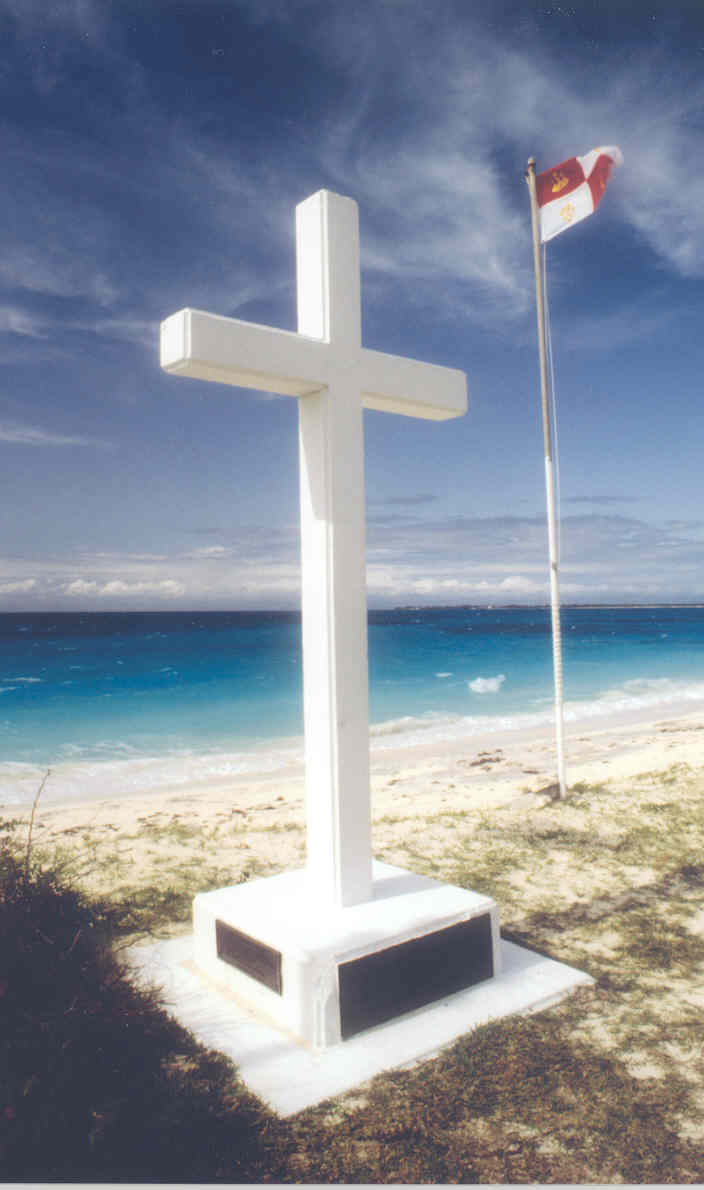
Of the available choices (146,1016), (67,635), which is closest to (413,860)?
(146,1016)

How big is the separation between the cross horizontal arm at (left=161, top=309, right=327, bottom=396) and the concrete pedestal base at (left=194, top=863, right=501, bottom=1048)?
224 cm

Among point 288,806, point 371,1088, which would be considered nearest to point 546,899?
point 371,1088

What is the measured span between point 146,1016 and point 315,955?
65cm

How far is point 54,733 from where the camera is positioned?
23172mm

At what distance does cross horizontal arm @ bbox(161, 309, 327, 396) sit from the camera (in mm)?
2932

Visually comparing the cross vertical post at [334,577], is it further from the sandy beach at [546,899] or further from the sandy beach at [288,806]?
the sandy beach at [288,806]

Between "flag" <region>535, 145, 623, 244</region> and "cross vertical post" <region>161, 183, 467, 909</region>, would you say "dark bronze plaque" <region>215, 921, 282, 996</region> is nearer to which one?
"cross vertical post" <region>161, 183, 467, 909</region>

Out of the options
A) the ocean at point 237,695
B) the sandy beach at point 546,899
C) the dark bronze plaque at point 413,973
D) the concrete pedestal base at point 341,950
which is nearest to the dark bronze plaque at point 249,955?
the concrete pedestal base at point 341,950

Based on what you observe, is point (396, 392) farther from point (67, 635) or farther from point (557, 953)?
point (67, 635)

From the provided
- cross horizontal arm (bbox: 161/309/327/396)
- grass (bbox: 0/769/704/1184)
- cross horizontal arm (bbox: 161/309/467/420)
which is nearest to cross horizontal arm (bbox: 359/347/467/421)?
cross horizontal arm (bbox: 161/309/467/420)

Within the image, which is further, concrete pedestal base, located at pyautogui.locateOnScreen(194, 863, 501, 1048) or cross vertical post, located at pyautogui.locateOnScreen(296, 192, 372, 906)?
cross vertical post, located at pyautogui.locateOnScreen(296, 192, 372, 906)

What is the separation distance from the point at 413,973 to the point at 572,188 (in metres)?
→ 5.68

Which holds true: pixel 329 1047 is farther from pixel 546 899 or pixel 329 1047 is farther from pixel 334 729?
pixel 546 899

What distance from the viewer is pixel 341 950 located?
9.88 feet
